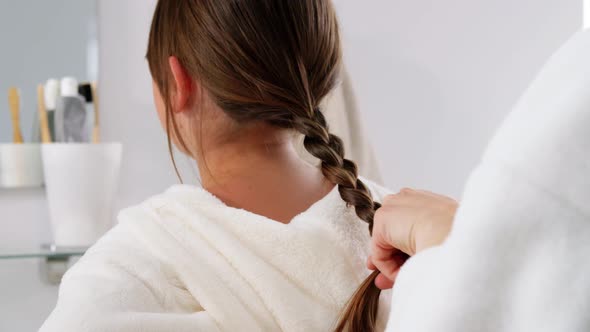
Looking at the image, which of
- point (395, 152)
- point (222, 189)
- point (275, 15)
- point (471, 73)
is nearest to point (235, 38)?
point (275, 15)

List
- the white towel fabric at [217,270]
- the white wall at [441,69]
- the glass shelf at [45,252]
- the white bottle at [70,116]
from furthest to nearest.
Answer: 1. the white wall at [441,69]
2. the white bottle at [70,116]
3. the glass shelf at [45,252]
4. the white towel fabric at [217,270]

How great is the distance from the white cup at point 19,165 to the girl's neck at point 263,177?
1.95ft

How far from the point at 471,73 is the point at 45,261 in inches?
36.6

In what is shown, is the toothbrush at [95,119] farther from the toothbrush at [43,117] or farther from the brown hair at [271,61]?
the brown hair at [271,61]

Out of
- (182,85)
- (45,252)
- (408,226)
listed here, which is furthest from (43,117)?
(408,226)

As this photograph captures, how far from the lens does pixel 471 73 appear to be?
164cm

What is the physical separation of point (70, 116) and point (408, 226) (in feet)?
3.12

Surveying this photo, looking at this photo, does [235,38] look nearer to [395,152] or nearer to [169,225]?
[169,225]

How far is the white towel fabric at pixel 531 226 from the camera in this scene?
0.93 feet

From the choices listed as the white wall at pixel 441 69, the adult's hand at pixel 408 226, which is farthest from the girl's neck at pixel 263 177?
the white wall at pixel 441 69

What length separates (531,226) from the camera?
A: 0.29m

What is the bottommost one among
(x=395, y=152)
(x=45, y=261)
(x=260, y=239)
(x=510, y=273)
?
(x=45, y=261)

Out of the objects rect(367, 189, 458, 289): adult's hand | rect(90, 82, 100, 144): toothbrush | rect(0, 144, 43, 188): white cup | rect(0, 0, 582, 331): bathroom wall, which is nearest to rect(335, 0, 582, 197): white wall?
rect(0, 0, 582, 331): bathroom wall

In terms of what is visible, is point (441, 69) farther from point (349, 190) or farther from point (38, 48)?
point (349, 190)
